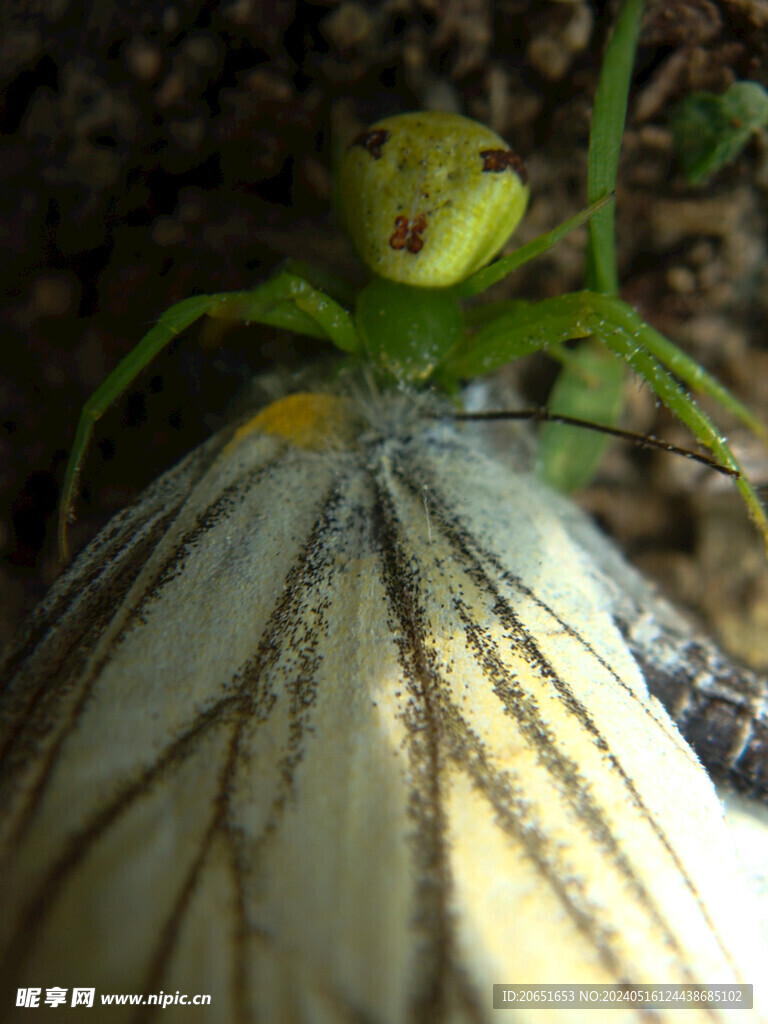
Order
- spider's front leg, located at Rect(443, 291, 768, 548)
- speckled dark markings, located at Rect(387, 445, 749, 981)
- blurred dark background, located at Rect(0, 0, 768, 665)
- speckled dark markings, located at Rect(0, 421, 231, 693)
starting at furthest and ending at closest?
blurred dark background, located at Rect(0, 0, 768, 665), spider's front leg, located at Rect(443, 291, 768, 548), speckled dark markings, located at Rect(0, 421, 231, 693), speckled dark markings, located at Rect(387, 445, 749, 981)

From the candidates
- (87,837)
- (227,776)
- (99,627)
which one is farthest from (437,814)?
(99,627)

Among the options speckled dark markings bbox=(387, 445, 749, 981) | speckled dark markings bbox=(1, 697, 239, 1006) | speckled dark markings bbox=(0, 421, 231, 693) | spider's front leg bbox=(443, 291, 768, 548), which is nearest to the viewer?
speckled dark markings bbox=(1, 697, 239, 1006)

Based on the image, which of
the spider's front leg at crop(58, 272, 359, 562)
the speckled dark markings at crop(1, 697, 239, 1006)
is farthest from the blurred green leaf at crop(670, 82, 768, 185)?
the speckled dark markings at crop(1, 697, 239, 1006)

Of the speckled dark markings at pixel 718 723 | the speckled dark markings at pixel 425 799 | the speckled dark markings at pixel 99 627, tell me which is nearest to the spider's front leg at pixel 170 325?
the speckled dark markings at pixel 99 627

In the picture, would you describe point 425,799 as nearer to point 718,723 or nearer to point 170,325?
point 718,723

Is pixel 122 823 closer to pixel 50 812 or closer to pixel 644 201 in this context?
pixel 50 812

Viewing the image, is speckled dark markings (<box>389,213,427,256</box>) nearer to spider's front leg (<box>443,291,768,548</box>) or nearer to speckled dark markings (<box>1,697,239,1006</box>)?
spider's front leg (<box>443,291,768,548</box>)
